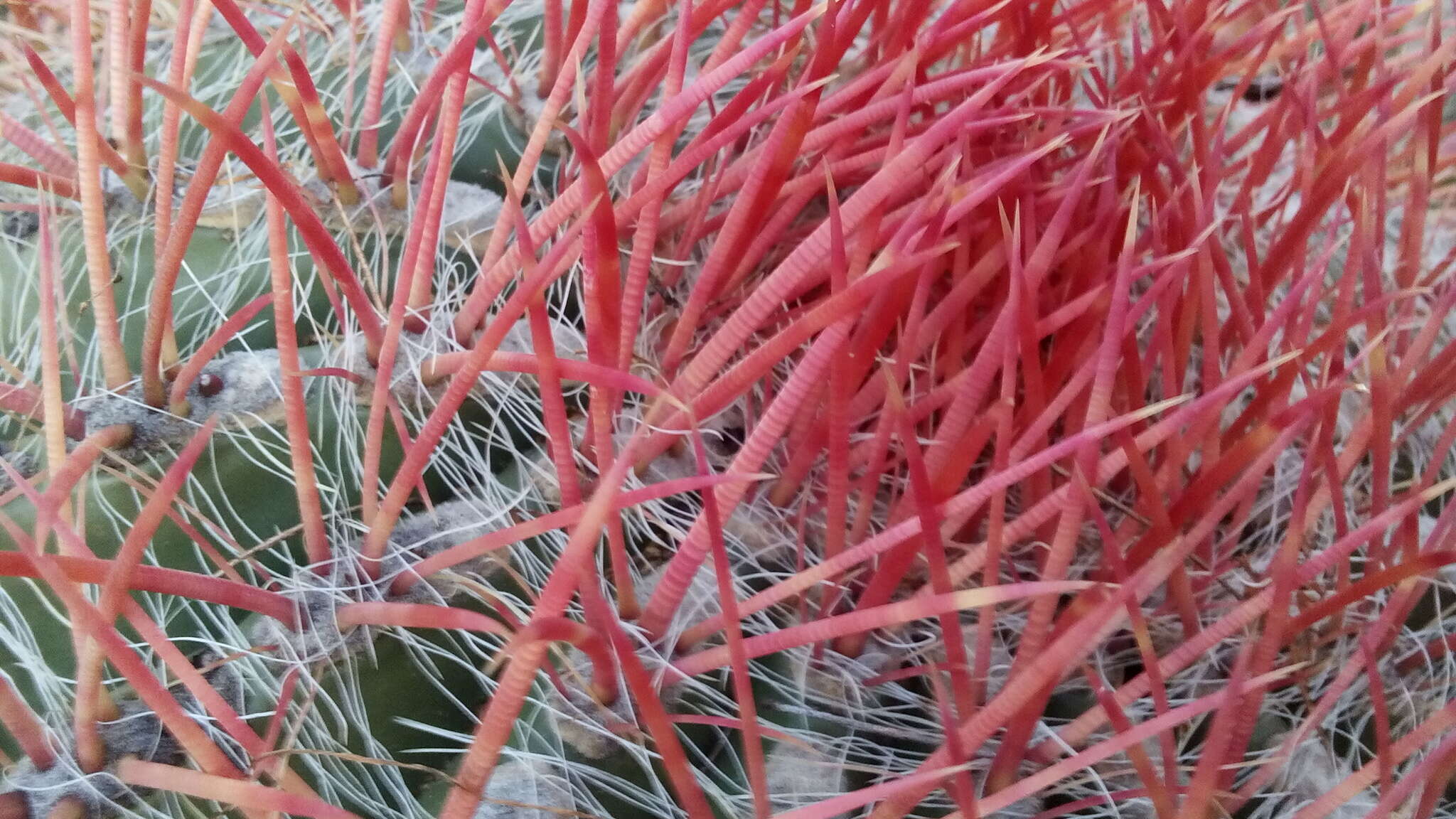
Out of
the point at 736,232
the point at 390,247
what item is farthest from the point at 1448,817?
the point at 390,247

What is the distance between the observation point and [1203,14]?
402 millimetres

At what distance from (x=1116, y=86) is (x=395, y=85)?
0.31m

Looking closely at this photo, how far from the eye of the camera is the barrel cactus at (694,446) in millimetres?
268

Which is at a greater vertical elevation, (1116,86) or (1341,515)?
(1116,86)

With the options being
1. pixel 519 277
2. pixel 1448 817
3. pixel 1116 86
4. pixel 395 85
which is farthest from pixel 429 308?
pixel 1448 817

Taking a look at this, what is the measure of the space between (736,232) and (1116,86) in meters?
0.21

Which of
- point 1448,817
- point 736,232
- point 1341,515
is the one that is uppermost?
point 736,232

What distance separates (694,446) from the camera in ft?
0.93

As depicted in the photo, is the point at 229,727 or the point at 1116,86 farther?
the point at 1116,86

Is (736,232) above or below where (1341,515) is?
above

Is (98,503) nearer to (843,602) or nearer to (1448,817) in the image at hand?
(843,602)

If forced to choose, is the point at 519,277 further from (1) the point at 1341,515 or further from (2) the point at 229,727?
(1) the point at 1341,515

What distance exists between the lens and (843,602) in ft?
1.19

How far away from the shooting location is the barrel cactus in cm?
27
